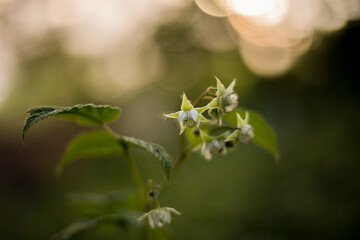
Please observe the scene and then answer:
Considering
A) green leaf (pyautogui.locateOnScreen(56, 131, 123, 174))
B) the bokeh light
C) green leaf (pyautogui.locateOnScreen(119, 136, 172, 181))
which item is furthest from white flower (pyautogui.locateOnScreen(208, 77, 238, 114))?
the bokeh light

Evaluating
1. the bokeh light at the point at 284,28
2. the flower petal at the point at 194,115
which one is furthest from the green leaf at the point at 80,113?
the bokeh light at the point at 284,28

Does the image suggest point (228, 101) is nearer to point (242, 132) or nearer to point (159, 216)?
point (242, 132)

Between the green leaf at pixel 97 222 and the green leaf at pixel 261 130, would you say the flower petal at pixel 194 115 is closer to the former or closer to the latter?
the green leaf at pixel 261 130

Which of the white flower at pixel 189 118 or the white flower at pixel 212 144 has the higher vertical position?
the white flower at pixel 189 118

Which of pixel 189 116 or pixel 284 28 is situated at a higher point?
pixel 284 28

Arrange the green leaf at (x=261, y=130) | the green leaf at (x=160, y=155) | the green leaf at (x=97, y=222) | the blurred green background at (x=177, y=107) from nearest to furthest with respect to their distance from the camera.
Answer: the green leaf at (x=160, y=155), the green leaf at (x=261, y=130), the green leaf at (x=97, y=222), the blurred green background at (x=177, y=107)

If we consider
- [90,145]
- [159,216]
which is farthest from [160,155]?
[90,145]
